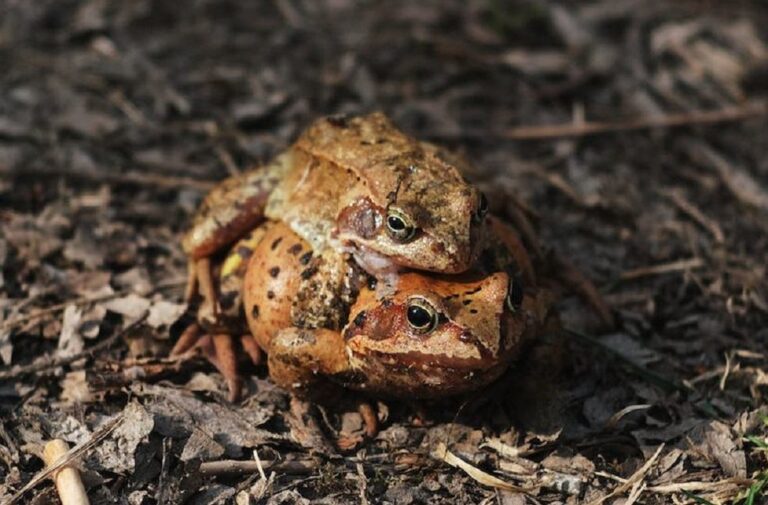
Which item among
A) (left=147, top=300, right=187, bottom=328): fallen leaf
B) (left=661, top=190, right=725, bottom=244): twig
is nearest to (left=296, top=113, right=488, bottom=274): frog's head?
(left=147, top=300, right=187, bottom=328): fallen leaf

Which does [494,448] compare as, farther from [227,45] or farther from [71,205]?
[227,45]

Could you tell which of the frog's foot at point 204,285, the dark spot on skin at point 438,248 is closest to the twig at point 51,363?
the frog's foot at point 204,285

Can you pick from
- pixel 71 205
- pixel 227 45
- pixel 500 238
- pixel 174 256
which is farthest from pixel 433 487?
pixel 227 45

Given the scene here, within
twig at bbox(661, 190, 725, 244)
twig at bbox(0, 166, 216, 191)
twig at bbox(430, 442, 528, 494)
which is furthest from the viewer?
twig at bbox(0, 166, 216, 191)

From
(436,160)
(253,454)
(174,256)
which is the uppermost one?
(436,160)

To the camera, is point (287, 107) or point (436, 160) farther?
point (287, 107)

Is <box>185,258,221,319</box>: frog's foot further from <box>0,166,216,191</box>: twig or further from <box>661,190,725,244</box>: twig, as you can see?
<box>661,190,725,244</box>: twig
